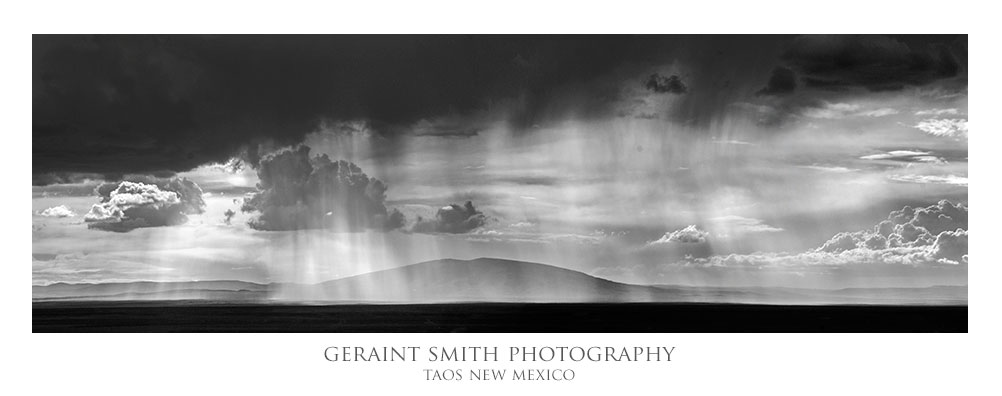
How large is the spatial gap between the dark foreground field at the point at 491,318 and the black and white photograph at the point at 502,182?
0.08 ft

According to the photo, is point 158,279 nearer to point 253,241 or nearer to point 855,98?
point 253,241

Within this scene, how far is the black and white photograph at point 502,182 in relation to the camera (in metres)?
18.0

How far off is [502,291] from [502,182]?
1.15 metres

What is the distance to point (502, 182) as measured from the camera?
59.5ft

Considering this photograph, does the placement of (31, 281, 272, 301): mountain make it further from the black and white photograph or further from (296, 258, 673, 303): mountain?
(296, 258, 673, 303): mountain

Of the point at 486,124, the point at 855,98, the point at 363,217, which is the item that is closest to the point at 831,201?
the point at 855,98

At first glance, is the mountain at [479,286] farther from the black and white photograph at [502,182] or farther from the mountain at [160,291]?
the mountain at [160,291]

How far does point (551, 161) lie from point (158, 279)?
433 centimetres

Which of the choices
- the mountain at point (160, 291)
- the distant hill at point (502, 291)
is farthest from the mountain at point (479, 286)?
the mountain at point (160, 291)

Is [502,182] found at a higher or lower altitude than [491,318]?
higher

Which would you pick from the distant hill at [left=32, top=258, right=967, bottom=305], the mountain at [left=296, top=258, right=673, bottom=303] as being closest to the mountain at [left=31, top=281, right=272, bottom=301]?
the distant hill at [left=32, top=258, right=967, bottom=305]

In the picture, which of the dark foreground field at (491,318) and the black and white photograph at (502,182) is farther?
the black and white photograph at (502,182)

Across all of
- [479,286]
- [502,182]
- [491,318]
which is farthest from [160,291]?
[502,182]

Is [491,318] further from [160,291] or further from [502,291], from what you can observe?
[160,291]
